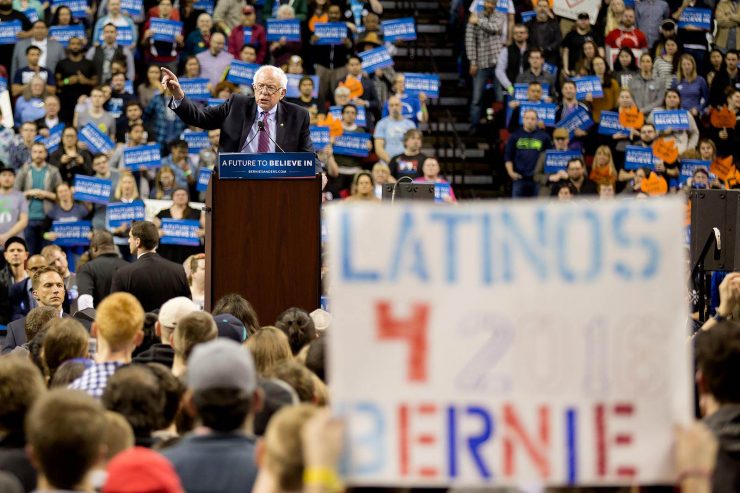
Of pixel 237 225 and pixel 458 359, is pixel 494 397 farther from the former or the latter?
pixel 237 225

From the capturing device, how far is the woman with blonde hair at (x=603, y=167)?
17.2 meters

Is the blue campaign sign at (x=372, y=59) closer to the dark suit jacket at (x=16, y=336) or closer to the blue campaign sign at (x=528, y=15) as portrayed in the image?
the blue campaign sign at (x=528, y=15)

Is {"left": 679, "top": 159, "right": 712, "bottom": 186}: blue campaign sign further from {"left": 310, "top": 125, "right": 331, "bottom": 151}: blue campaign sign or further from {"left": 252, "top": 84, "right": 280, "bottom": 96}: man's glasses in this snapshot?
{"left": 252, "top": 84, "right": 280, "bottom": 96}: man's glasses


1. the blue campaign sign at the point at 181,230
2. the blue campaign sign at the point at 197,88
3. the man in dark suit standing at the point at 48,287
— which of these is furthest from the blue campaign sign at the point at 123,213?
the man in dark suit standing at the point at 48,287

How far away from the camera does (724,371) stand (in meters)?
4.33

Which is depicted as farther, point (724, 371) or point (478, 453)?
point (724, 371)

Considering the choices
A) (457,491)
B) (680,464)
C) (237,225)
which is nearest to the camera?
(680,464)

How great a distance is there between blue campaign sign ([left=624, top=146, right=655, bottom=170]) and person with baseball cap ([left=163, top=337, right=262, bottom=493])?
13782 millimetres

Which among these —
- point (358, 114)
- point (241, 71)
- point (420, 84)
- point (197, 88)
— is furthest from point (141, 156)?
point (420, 84)

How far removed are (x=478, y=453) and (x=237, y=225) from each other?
528 cm

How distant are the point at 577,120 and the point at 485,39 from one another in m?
1.85

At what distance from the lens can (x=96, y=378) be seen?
5574 mm

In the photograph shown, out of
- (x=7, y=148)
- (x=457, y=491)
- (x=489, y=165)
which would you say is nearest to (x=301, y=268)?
(x=457, y=491)

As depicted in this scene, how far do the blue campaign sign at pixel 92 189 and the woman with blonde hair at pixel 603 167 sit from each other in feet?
19.6
